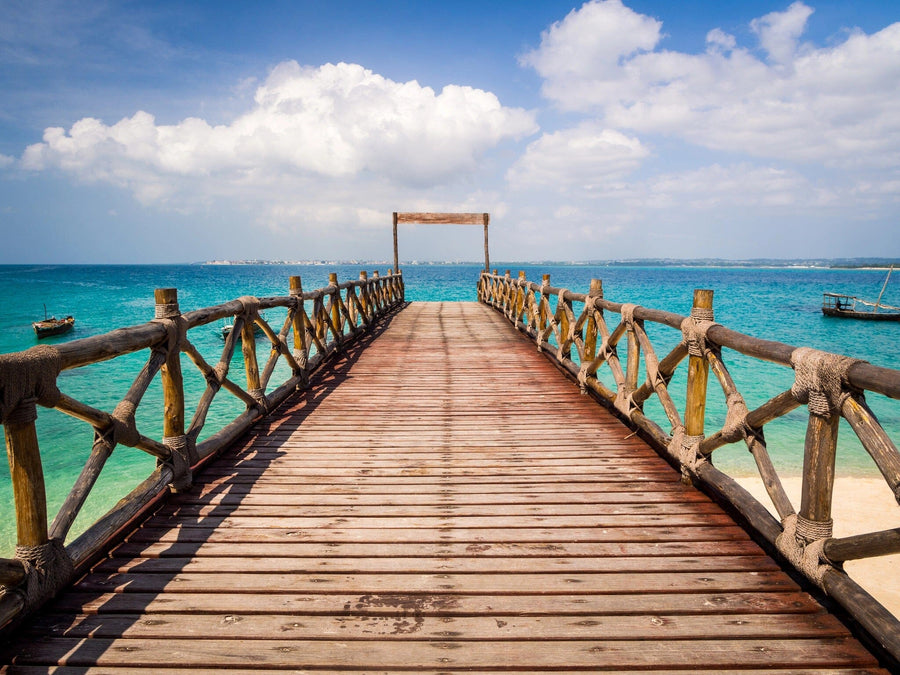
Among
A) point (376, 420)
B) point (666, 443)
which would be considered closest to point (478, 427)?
point (376, 420)

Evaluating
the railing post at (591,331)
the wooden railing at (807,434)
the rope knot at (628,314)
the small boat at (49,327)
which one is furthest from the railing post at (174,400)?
the small boat at (49,327)

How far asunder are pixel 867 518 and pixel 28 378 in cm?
1059

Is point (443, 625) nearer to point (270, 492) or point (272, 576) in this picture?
point (272, 576)

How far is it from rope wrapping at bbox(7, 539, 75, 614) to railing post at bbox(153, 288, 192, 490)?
1021 mm

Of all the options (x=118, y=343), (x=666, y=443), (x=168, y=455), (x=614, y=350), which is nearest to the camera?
(x=118, y=343)

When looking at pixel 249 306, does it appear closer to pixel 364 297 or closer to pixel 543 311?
pixel 543 311

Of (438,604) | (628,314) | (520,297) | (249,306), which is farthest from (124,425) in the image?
(520,297)

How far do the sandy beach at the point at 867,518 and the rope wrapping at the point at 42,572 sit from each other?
8104mm

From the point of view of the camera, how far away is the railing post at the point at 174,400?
3.28 meters

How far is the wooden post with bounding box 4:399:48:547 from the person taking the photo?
2033 mm

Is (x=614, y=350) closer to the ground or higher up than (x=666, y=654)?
higher up

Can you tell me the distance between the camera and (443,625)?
206 centimetres

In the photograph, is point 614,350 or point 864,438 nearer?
point 864,438

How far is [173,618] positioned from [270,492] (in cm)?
121
